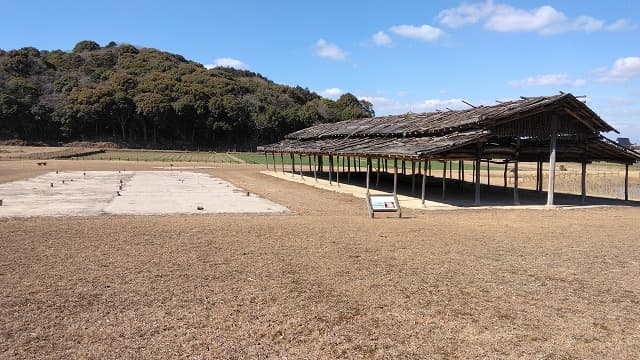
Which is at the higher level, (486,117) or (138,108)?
(138,108)

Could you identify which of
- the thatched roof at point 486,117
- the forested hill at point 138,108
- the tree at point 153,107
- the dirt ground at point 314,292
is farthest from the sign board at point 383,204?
the forested hill at point 138,108

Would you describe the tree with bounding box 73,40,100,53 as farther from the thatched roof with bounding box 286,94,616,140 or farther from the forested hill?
the thatched roof with bounding box 286,94,616,140

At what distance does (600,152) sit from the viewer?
71.6ft

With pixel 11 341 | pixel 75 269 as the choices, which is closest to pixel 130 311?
pixel 11 341

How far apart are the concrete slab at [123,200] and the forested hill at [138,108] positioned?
54372mm

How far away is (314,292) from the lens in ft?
22.0

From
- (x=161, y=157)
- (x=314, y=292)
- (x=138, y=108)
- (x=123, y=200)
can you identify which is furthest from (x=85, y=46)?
(x=314, y=292)

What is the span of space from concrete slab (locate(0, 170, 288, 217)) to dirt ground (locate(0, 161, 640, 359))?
3794 millimetres

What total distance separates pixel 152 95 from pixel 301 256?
7593 cm

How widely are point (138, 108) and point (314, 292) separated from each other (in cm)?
7640

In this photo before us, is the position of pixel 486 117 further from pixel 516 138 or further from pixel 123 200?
pixel 123 200

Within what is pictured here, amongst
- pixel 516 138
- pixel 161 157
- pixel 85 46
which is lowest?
pixel 161 157

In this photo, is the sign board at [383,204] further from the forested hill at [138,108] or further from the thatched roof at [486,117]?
the forested hill at [138,108]

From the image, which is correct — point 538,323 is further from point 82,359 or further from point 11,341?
point 11,341
